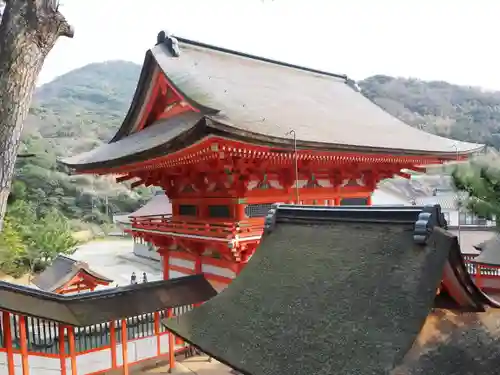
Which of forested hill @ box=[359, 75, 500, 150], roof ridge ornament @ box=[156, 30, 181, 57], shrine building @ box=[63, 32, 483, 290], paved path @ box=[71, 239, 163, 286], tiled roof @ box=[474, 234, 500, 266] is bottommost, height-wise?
paved path @ box=[71, 239, 163, 286]

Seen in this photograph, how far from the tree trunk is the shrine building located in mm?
3081

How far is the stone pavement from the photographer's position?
8688mm

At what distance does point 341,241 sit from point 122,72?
6351 inches

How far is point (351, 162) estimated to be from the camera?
32.3 ft

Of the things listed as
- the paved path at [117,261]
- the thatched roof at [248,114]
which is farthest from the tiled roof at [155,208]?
the thatched roof at [248,114]

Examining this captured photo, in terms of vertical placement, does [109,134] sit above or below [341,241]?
above

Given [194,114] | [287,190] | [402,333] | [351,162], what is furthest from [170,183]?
[402,333]

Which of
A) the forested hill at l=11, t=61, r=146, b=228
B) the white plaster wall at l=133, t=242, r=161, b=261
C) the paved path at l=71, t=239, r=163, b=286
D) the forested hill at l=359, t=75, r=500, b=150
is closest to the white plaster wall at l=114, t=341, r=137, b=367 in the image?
the forested hill at l=11, t=61, r=146, b=228

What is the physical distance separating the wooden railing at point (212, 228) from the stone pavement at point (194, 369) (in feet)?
10.1

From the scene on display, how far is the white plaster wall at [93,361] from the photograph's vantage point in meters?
7.83

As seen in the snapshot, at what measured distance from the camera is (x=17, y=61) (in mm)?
3363


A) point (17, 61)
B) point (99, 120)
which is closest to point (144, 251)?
point (17, 61)

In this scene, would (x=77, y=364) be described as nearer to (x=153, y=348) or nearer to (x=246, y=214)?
(x=153, y=348)

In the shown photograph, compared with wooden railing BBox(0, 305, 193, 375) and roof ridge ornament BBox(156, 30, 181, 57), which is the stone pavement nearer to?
wooden railing BBox(0, 305, 193, 375)
